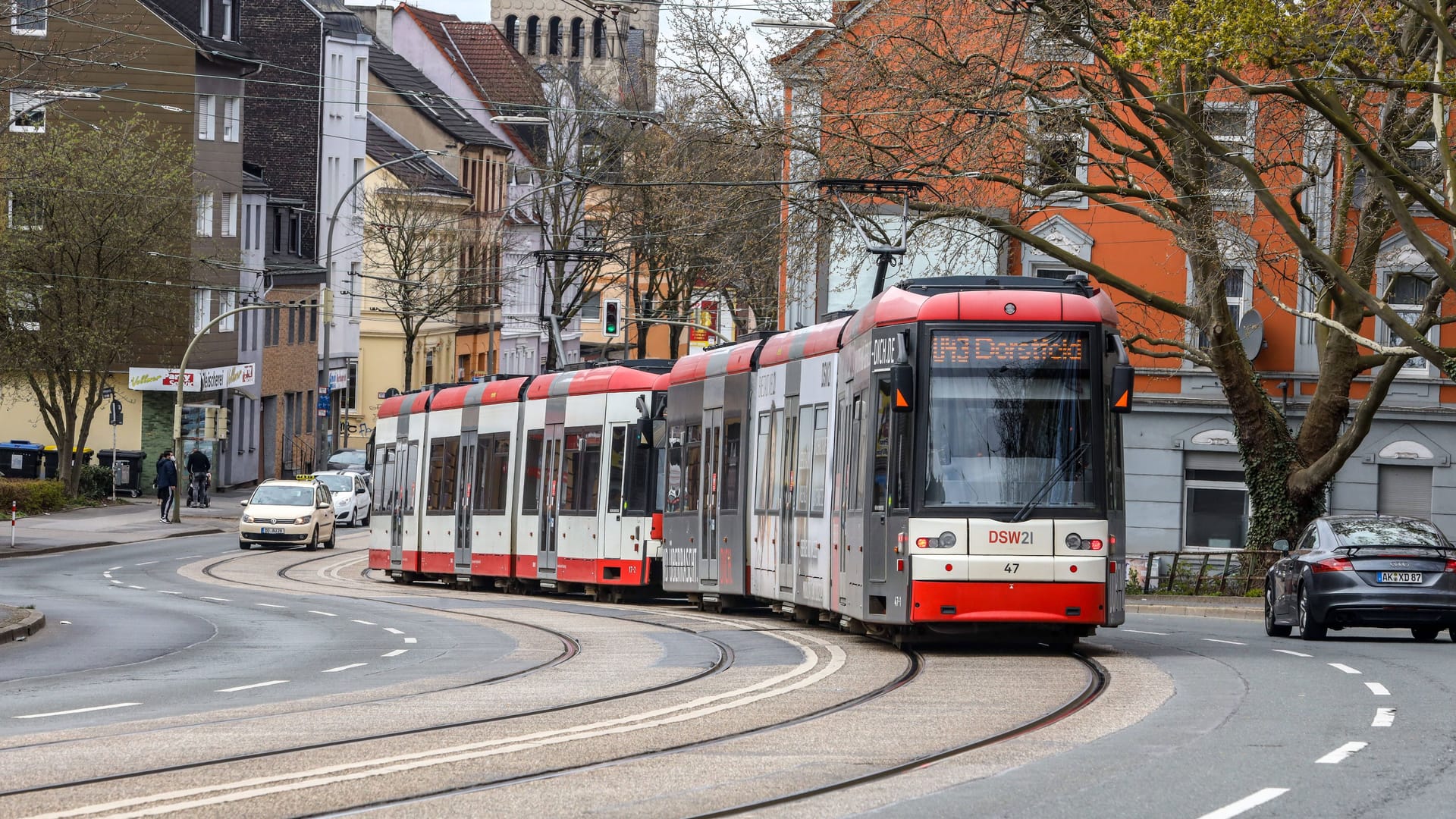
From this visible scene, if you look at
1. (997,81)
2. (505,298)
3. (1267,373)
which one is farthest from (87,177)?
(505,298)

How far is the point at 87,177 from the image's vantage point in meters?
56.4

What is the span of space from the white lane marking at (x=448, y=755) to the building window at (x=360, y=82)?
253 feet

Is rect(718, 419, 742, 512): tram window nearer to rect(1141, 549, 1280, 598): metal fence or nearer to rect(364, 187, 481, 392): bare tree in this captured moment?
rect(1141, 549, 1280, 598): metal fence

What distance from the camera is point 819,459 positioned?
Result: 2147cm

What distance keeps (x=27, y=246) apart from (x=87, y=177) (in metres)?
3.74

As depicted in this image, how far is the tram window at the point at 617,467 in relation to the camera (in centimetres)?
3003

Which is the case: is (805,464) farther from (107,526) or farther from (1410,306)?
(107,526)

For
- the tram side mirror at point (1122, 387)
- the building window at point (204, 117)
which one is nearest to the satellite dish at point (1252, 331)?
the tram side mirror at point (1122, 387)

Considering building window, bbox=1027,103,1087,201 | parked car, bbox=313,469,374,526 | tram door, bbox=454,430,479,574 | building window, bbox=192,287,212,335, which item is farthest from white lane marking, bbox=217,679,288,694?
building window, bbox=192,287,212,335

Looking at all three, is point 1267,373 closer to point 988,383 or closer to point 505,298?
point 988,383

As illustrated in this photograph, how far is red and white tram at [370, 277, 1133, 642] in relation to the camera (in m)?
18.0

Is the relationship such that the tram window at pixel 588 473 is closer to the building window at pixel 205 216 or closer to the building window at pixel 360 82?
the building window at pixel 205 216

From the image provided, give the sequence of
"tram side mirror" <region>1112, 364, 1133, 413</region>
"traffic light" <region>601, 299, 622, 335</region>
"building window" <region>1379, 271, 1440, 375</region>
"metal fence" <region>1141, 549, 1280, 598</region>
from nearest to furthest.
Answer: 1. "tram side mirror" <region>1112, 364, 1133, 413</region>
2. "metal fence" <region>1141, 549, 1280, 598</region>
3. "building window" <region>1379, 271, 1440, 375</region>
4. "traffic light" <region>601, 299, 622, 335</region>

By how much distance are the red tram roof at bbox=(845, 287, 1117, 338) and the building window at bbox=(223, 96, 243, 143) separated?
185 ft
